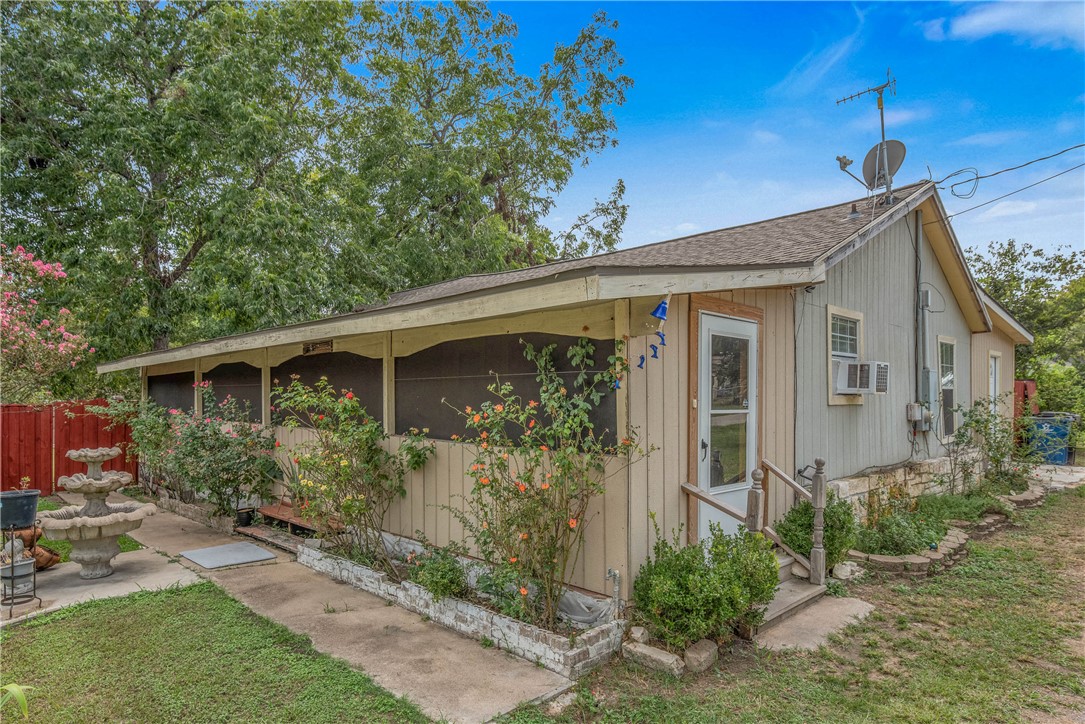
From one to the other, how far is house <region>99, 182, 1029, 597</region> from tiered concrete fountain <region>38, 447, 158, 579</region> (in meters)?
1.85

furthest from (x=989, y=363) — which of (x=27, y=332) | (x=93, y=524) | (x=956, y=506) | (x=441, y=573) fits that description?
(x=27, y=332)

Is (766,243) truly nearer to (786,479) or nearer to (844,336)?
(844,336)

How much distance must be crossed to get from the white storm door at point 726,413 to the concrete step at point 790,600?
56 centimetres

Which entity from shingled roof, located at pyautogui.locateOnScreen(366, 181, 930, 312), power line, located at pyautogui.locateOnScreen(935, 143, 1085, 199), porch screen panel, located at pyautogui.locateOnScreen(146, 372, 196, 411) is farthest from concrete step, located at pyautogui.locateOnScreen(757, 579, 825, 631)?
porch screen panel, located at pyautogui.locateOnScreen(146, 372, 196, 411)

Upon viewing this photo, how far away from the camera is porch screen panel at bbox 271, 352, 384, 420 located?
214 inches

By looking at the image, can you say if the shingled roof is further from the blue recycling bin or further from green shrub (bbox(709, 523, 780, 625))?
the blue recycling bin

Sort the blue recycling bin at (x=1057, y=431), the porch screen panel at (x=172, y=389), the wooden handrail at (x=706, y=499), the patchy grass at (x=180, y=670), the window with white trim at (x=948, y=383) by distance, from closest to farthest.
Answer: the patchy grass at (x=180, y=670), the wooden handrail at (x=706, y=499), the window with white trim at (x=948, y=383), the porch screen panel at (x=172, y=389), the blue recycling bin at (x=1057, y=431)

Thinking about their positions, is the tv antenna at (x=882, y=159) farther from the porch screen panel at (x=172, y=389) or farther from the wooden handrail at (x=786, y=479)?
the porch screen panel at (x=172, y=389)

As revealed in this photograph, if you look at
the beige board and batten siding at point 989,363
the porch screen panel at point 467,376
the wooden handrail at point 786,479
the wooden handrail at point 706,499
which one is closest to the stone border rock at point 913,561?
the wooden handrail at point 786,479

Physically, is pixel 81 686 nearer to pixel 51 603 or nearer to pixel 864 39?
pixel 51 603

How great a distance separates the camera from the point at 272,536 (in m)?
6.11

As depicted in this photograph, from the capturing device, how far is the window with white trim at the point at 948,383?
320 inches

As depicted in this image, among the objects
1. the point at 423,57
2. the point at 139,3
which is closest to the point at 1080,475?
the point at 423,57

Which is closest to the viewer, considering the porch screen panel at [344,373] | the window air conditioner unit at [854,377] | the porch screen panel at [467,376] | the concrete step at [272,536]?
the porch screen panel at [467,376]
